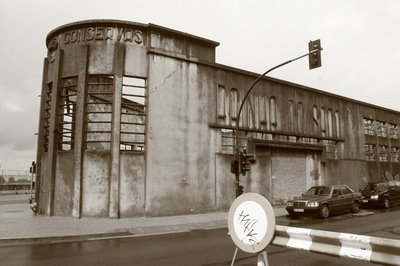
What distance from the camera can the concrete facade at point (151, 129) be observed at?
56.0ft

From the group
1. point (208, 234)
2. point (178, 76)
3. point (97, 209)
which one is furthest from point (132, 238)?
point (178, 76)

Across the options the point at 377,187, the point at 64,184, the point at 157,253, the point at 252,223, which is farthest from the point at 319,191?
the point at 252,223

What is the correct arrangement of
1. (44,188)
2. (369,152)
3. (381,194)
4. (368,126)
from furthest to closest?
(368,126) → (369,152) → (381,194) → (44,188)

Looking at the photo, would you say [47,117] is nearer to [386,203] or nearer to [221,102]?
[221,102]

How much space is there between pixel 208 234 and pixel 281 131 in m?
14.2

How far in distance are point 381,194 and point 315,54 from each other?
11.1 m

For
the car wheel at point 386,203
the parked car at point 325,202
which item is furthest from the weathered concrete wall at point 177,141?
the car wheel at point 386,203

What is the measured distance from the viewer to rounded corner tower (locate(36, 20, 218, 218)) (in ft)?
55.4

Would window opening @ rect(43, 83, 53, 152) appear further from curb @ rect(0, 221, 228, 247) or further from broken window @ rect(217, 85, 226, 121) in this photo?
broken window @ rect(217, 85, 226, 121)

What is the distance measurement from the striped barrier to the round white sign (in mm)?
271

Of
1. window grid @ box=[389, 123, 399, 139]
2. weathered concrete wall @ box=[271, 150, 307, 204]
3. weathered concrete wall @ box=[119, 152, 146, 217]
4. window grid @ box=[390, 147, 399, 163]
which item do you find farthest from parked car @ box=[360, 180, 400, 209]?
window grid @ box=[389, 123, 399, 139]

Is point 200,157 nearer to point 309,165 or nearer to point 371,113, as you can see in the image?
point 309,165

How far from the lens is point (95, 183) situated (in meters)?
16.9

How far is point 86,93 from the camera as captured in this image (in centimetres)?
1778
